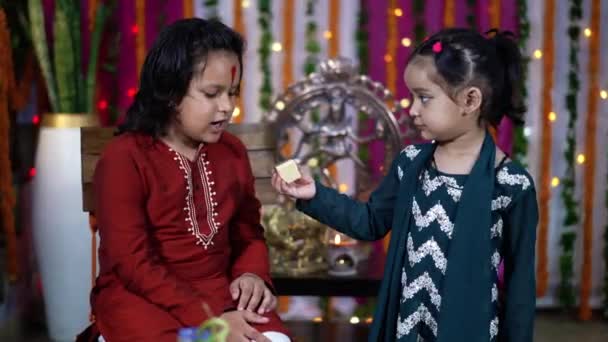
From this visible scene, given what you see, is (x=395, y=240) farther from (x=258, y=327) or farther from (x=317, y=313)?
(x=317, y=313)

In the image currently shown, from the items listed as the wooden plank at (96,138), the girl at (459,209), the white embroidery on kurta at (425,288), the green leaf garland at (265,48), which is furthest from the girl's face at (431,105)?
the green leaf garland at (265,48)

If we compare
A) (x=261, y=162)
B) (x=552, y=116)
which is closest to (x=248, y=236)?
(x=261, y=162)

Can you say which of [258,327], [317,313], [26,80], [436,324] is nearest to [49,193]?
[26,80]

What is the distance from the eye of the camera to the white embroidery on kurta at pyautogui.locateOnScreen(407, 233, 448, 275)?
174 cm

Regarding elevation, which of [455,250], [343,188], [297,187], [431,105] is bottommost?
[343,188]

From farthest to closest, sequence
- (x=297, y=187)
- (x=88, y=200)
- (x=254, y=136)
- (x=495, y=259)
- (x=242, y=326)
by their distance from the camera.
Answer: (x=254, y=136)
(x=88, y=200)
(x=297, y=187)
(x=495, y=259)
(x=242, y=326)

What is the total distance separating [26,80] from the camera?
3.13m

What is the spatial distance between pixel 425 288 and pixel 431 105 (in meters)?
0.42

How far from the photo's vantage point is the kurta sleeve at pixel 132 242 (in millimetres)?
1666

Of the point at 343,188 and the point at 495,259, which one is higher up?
the point at 495,259

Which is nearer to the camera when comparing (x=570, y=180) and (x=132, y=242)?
(x=132, y=242)

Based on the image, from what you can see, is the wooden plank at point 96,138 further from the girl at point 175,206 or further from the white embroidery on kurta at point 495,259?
the white embroidery on kurta at point 495,259

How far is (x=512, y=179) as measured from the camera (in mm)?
1704

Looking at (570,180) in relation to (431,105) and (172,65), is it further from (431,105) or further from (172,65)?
(172,65)
